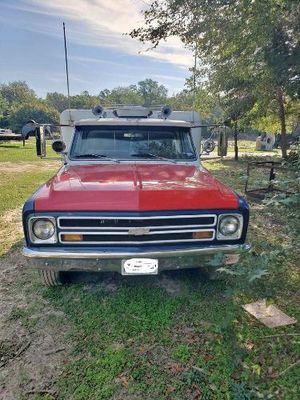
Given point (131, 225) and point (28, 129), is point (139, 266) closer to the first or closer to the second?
point (131, 225)

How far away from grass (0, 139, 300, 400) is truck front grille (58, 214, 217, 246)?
0.65 m

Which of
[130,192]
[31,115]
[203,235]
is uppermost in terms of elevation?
[31,115]

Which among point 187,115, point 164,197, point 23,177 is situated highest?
point 187,115

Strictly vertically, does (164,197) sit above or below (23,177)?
above

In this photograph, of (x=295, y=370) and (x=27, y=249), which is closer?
(x=295, y=370)

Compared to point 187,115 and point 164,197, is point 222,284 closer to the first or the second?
point 164,197

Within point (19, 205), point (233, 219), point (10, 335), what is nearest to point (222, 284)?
point (233, 219)

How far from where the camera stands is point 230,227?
10.7 feet

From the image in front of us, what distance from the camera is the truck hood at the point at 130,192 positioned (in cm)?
300

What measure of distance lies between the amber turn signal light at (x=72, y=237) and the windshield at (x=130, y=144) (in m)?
1.58

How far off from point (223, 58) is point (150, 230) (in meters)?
13.0

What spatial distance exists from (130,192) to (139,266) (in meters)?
0.73

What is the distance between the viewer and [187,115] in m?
5.90

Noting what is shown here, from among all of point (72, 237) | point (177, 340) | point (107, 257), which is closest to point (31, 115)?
point (72, 237)
